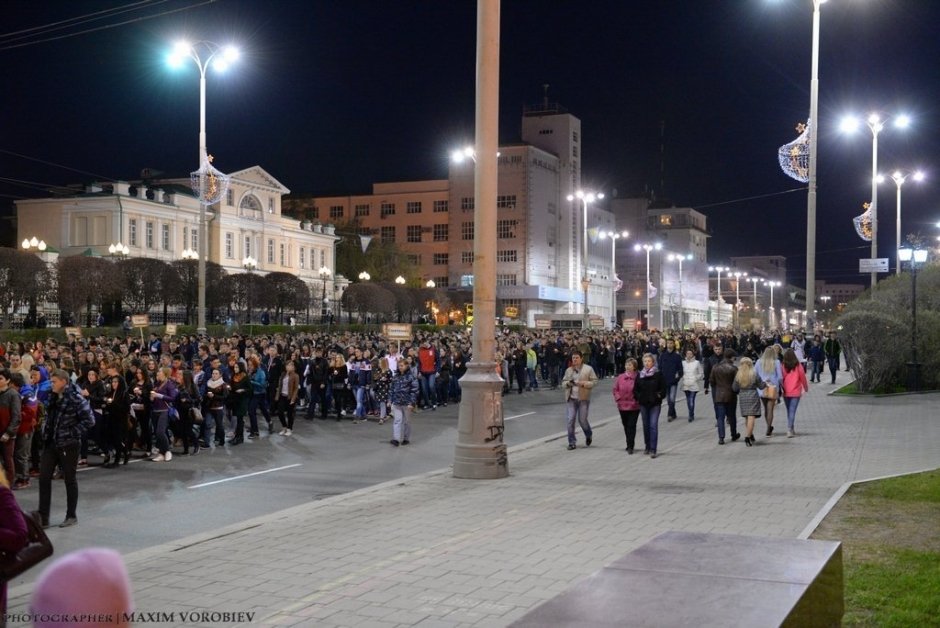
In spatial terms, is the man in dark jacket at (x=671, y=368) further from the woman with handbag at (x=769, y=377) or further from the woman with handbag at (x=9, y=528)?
the woman with handbag at (x=9, y=528)

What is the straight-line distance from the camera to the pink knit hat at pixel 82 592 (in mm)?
2141

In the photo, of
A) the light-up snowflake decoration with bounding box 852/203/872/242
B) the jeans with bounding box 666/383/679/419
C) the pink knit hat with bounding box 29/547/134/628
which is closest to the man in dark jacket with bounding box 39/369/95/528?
the pink knit hat with bounding box 29/547/134/628

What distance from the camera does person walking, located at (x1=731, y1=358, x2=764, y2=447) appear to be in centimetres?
1619

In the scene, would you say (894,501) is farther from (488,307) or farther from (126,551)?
(126,551)

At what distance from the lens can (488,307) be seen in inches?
498

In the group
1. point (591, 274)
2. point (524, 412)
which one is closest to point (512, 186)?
point (591, 274)

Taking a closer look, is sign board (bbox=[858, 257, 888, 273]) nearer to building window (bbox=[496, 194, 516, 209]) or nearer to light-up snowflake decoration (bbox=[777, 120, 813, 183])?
light-up snowflake decoration (bbox=[777, 120, 813, 183])

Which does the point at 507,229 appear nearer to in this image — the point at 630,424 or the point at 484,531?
the point at 630,424


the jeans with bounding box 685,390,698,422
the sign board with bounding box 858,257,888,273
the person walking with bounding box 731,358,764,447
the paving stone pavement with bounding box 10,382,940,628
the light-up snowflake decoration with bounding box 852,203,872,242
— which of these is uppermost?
the light-up snowflake decoration with bounding box 852,203,872,242

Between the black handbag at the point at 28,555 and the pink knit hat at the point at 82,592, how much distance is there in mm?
2529

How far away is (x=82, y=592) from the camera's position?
215 centimetres

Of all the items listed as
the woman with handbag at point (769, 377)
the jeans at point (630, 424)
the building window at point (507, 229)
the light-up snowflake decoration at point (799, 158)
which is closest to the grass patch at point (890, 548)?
the jeans at point (630, 424)

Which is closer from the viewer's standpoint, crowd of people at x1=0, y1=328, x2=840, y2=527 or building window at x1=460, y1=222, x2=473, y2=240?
crowd of people at x1=0, y1=328, x2=840, y2=527

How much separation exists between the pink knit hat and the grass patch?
510 centimetres
